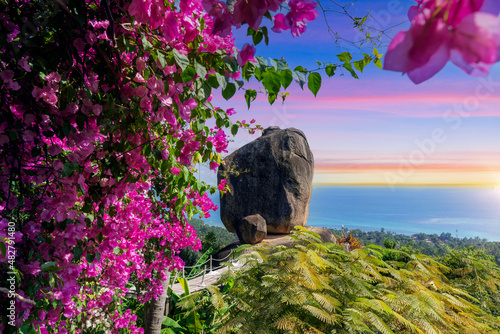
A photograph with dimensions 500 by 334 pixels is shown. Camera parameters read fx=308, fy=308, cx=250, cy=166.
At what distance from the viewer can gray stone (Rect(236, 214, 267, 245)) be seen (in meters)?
11.0

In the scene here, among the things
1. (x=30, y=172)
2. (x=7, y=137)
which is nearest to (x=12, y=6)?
(x=7, y=137)

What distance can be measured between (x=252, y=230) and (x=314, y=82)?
10.0 m

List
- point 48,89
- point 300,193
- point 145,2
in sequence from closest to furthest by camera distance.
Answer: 1. point 145,2
2. point 48,89
3. point 300,193

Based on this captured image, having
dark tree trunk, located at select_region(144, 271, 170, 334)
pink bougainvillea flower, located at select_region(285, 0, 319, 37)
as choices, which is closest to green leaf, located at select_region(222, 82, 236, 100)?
pink bougainvillea flower, located at select_region(285, 0, 319, 37)

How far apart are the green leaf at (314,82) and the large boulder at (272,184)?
10.9 metres

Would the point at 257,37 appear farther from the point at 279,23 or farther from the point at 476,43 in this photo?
the point at 476,43

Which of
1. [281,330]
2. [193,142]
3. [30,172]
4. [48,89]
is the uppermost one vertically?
[48,89]

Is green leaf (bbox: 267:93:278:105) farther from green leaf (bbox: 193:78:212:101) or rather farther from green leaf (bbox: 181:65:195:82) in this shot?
green leaf (bbox: 181:65:195:82)

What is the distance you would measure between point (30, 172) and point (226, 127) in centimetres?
118

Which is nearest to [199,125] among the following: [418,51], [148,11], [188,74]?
[188,74]

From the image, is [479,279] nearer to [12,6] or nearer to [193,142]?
[193,142]

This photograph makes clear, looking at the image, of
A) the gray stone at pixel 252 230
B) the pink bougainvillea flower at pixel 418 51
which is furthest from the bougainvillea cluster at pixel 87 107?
the gray stone at pixel 252 230

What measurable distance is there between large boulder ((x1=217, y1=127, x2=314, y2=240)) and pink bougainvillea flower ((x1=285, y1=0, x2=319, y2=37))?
37.1 feet

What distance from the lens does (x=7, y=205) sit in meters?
1.84
